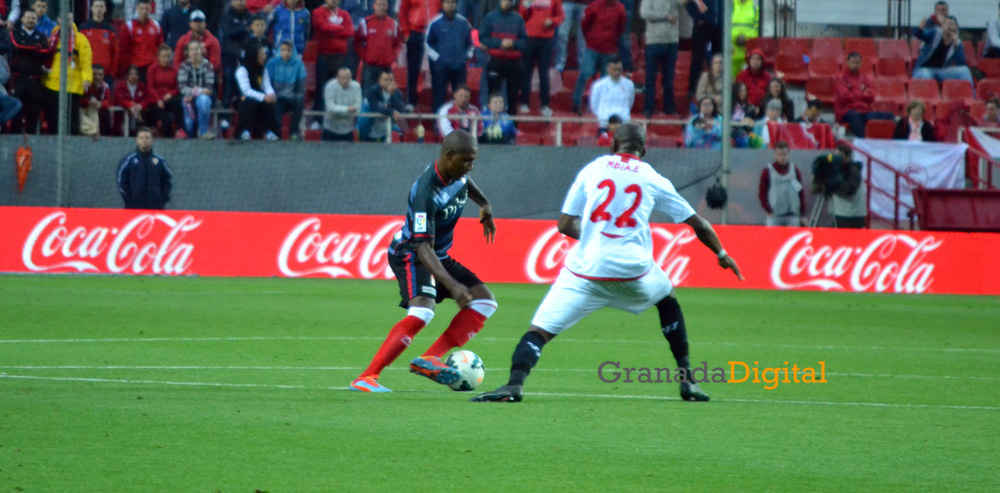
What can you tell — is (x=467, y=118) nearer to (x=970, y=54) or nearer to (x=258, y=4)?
(x=258, y=4)

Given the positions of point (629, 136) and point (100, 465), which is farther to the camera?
point (629, 136)

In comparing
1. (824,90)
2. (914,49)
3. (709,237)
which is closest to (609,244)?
(709,237)

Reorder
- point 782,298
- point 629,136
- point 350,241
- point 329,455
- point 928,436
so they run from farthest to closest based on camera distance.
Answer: point 350,241 → point 782,298 → point 629,136 → point 928,436 → point 329,455

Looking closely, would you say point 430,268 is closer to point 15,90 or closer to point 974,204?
point 15,90

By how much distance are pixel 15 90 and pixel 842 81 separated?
14147mm

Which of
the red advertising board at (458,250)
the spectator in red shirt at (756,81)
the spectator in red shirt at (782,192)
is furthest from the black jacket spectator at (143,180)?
the spectator in red shirt at (756,81)

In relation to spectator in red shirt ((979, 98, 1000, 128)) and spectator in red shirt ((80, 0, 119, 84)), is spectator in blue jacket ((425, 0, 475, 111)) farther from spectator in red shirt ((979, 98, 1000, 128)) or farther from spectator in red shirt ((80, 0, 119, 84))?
spectator in red shirt ((979, 98, 1000, 128))

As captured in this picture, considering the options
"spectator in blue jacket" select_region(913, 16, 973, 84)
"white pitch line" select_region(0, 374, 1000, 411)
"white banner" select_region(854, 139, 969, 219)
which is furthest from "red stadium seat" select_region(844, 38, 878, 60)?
"white pitch line" select_region(0, 374, 1000, 411)

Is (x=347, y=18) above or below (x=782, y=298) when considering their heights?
above

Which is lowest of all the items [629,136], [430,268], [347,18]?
[430,268]

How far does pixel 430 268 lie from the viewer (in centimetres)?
761

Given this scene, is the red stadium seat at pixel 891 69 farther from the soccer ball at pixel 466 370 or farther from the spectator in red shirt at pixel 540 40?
the soccer ball at pixel 466 370

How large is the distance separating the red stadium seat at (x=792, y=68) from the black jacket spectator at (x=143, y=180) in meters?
12.5

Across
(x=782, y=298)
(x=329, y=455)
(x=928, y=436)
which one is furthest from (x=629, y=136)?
(x=782, y=298)
